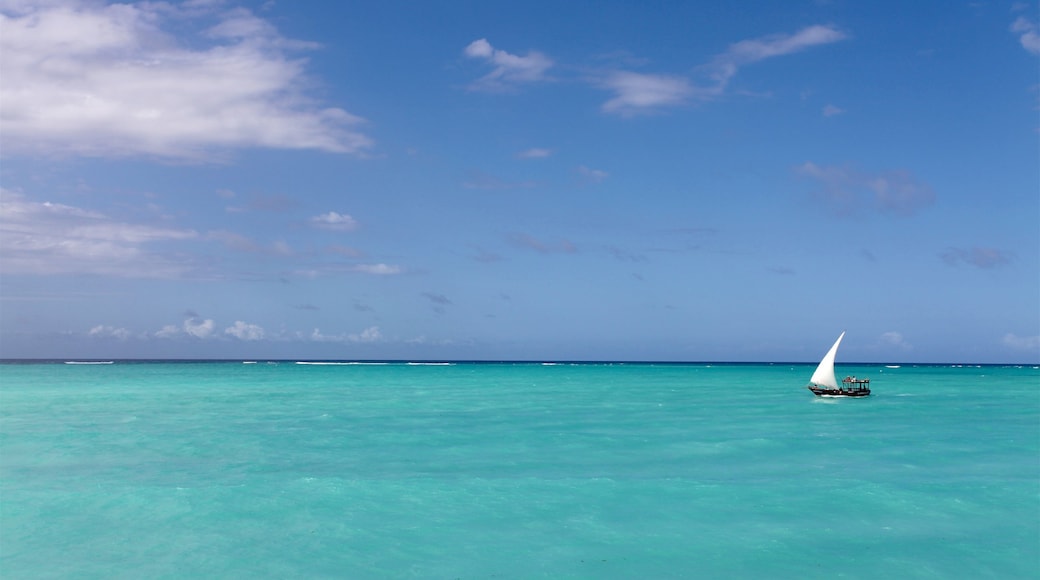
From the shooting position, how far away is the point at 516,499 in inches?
827

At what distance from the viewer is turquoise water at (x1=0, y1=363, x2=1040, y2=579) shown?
51.7 ft

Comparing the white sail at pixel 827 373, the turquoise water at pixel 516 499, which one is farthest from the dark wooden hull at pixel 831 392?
the turquoise water at pixel 516 499

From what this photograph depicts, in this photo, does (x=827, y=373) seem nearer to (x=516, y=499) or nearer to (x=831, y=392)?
(x=831, y=392)

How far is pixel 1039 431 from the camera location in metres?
38.9

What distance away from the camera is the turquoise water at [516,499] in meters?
15.8

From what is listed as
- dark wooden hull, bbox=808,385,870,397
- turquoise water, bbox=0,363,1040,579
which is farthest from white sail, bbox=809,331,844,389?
turquoise water, bbox=0,363,1040,579

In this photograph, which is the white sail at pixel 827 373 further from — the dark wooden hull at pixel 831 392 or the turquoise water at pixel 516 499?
the turquoise water at pixel 516 499

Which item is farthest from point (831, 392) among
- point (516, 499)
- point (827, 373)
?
point (516, 499)

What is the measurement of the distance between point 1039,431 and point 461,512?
113 feet

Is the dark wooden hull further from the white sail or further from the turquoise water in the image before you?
the turquoise water

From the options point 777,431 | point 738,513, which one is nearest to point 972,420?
point 777,431

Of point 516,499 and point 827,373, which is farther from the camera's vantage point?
point 827,373

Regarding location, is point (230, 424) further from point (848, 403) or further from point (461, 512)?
point (848, 403)

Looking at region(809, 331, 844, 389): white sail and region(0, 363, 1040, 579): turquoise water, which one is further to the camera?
region(809, 331, 844, 389): white sail
